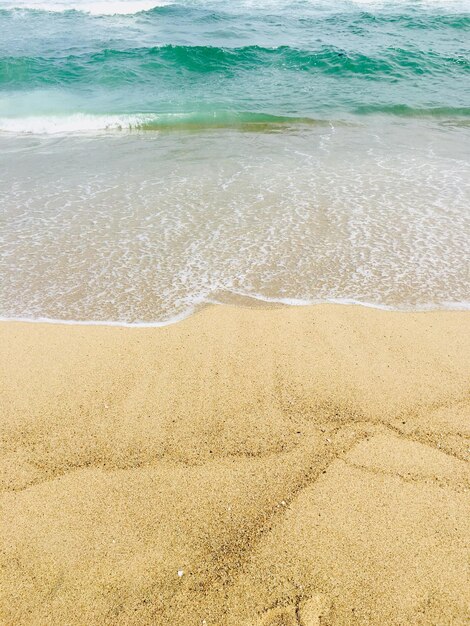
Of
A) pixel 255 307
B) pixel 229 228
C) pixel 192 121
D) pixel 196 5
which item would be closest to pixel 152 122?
pixel 192 121

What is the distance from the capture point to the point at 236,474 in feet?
10.5


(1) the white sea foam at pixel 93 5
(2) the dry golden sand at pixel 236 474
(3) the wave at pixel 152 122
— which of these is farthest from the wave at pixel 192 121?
(1) the white sea foam at pixel 93 5

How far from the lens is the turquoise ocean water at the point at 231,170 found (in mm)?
5703

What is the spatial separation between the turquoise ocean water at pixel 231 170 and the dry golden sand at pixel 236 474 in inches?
38.7

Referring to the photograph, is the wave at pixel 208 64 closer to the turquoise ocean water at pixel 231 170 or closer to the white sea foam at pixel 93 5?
the turquoise ocean water at pixel 231 170

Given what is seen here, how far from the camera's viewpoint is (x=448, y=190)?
7922mm

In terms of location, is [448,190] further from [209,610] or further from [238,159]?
[209,610]

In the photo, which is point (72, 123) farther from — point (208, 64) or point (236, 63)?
point (236, 63)

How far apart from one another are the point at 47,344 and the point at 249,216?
3.80 m

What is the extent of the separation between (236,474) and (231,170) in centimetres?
699

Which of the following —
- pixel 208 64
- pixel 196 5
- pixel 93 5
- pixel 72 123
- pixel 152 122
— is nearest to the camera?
pixel 152 122

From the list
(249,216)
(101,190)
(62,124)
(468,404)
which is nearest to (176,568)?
(468,404)

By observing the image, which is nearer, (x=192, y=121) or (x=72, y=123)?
(x=192, y=121)

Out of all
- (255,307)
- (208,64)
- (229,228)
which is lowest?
(255,307)
